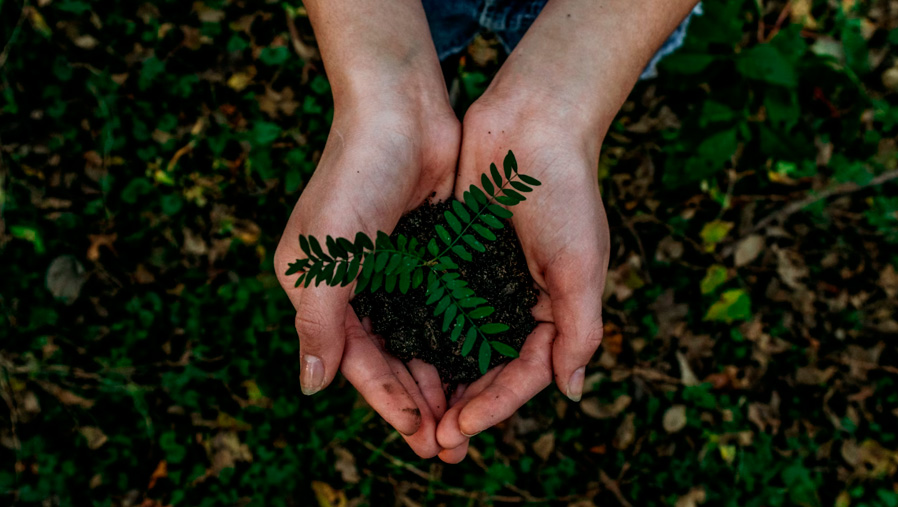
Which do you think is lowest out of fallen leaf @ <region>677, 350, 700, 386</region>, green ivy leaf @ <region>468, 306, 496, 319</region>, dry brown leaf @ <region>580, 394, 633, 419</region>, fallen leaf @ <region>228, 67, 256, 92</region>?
dry brown leaf @ <region>580, 394, 633, 419</region>

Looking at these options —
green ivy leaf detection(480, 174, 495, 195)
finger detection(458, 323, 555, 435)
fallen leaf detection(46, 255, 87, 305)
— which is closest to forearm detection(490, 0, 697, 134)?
green ivy leaf detection(480, 174, 495, 195)

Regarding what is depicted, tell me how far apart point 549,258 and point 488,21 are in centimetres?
150

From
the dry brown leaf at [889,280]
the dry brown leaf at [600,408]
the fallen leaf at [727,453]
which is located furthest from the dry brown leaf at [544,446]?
the dry brown leaf at [889,280]

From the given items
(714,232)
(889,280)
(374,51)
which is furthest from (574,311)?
(889,280)

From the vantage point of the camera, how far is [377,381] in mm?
2400

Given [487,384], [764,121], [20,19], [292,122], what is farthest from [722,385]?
[20,19]

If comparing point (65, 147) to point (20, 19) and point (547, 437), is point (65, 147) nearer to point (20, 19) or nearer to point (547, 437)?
point (20, 19)

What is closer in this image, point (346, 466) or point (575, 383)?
point (575, 383)

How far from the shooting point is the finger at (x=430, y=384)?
100 inches

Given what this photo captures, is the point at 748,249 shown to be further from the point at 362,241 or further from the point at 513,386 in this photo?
the point at 362,241

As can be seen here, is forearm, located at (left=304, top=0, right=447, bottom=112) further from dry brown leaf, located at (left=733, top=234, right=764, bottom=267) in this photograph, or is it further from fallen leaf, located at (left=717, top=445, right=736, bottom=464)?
fallen leaf, located at (left=717, top=445, right=736, bottom=464)

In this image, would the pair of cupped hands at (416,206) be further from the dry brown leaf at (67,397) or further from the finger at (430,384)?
the dry brown leaf at (67,397)

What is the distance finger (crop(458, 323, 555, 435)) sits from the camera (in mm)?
2354

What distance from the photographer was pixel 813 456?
11.5 feet
